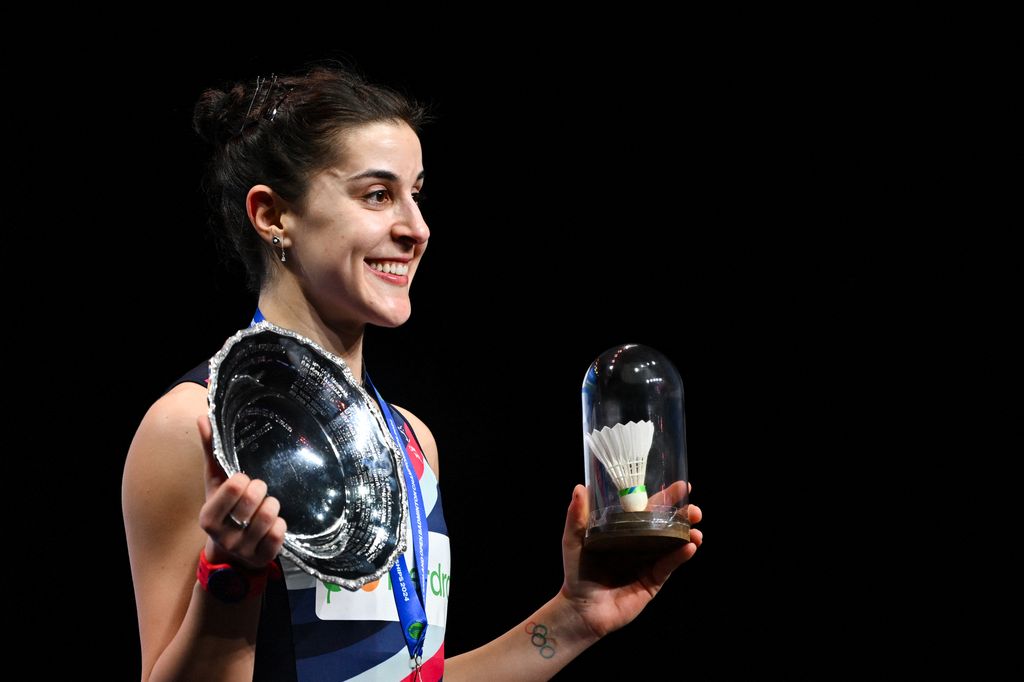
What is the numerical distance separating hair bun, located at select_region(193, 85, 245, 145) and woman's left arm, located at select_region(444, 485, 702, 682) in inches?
31.9

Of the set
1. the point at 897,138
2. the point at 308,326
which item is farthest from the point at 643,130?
the point at 308,326

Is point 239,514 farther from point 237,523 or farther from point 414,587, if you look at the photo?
point 414,587

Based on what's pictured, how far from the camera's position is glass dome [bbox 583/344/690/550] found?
1611mm

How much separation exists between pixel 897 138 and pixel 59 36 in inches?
85.9

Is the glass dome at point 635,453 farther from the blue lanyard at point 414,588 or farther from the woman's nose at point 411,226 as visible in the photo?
the woman's nose at point 411,226

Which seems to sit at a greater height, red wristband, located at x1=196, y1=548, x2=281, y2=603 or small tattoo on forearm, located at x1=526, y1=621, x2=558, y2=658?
red wristband, located at x1=196, y1=548, x2=281, y2=603

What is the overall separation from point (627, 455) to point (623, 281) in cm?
160

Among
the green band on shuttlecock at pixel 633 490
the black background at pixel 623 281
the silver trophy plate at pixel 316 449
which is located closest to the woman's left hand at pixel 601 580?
the green band on shuttlecock at pixel 633 490

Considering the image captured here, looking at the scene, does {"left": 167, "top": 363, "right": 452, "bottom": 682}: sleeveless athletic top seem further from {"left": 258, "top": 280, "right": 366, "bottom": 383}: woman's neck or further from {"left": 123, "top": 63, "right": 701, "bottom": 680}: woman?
{"left": 258, "top": 280, "right": 366, "bottom": 383}: woman's neck

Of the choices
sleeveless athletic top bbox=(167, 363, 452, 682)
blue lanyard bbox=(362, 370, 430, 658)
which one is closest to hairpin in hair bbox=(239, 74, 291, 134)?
sleeveless athletic top bbox=(167, 363, 452, 682)

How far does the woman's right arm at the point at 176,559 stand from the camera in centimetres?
125

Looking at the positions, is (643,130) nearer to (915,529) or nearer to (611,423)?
(915,529)

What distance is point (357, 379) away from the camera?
1.77 m

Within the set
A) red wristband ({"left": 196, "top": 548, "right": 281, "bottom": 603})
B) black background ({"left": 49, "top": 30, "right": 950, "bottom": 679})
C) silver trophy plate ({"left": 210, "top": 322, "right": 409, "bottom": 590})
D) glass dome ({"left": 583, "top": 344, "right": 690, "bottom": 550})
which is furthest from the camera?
black background ({"left": 49, "top": 30, "right": 950, "bottom": 679})
